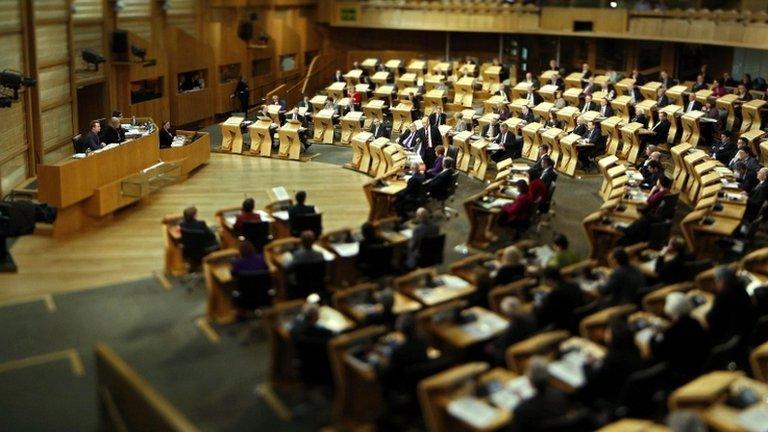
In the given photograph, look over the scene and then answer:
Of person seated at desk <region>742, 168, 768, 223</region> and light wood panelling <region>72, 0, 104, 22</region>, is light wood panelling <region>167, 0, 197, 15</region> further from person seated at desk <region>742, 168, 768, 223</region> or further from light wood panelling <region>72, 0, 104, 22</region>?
person seated at desk <region>742, 168, 768, 223</region>

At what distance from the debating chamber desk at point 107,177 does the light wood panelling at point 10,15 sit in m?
2.76

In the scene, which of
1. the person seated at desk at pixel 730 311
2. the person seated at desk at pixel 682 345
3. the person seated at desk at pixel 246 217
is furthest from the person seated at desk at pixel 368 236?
the person seated at desk at pixel 730 311

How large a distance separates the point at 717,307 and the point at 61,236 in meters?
9.67

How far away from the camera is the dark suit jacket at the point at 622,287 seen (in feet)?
32.3

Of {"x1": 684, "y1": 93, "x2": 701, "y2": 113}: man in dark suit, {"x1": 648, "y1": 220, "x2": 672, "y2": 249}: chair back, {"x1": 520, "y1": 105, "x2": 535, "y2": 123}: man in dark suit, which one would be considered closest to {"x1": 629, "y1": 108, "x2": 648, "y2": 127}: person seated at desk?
{"x1": 684, "y1": 93, "x2": 701, "y2": 113}: man in dark suit

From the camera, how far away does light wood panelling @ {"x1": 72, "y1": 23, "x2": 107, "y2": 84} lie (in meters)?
19.5

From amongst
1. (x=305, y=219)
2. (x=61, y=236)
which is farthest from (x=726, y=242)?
(x=61, y=236)

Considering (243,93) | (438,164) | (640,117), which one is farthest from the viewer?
(243,93)

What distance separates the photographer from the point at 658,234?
1240 centimetres

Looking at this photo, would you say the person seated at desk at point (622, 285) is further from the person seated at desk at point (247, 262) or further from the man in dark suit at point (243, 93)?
the man in dark suit at point (243, 93)

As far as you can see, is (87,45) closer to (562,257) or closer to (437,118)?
(437,118)

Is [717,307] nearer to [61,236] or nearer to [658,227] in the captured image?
[658,227]

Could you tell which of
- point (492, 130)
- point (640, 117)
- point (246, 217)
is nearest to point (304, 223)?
point (246, 217)

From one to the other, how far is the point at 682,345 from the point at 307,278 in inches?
168
